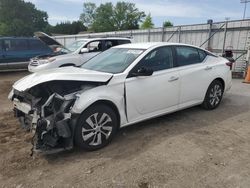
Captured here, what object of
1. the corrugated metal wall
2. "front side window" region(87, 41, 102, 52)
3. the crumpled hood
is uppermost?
the corrugated metal wall

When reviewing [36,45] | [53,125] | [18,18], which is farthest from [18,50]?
[18,18]

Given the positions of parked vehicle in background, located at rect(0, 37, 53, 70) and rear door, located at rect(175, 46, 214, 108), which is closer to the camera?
rear door, located at rect(175, 46, 214, 108)

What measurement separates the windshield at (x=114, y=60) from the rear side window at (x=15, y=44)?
27.2 ft

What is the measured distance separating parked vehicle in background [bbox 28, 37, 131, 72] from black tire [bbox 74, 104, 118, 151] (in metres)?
5.43

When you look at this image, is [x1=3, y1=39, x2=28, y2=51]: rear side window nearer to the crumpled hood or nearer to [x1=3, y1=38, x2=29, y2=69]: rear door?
[x1=3, y1=38, x2=29, y2=69]: rear door

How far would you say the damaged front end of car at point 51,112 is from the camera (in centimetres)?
329

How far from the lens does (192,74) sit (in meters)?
4.92

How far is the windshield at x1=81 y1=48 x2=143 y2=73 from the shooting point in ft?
13.8

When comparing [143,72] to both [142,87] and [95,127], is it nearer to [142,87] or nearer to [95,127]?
[142,87]

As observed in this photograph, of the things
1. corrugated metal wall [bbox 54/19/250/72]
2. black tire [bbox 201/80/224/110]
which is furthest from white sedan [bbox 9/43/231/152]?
corrugated metal wall [bbox 54/19/250/72]

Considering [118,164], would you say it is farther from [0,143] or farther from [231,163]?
[0,143]

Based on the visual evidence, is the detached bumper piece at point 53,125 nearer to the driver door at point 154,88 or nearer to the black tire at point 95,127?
the black tire at point 95,127

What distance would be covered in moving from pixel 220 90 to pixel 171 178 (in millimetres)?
3413

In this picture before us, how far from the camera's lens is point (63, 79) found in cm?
353
